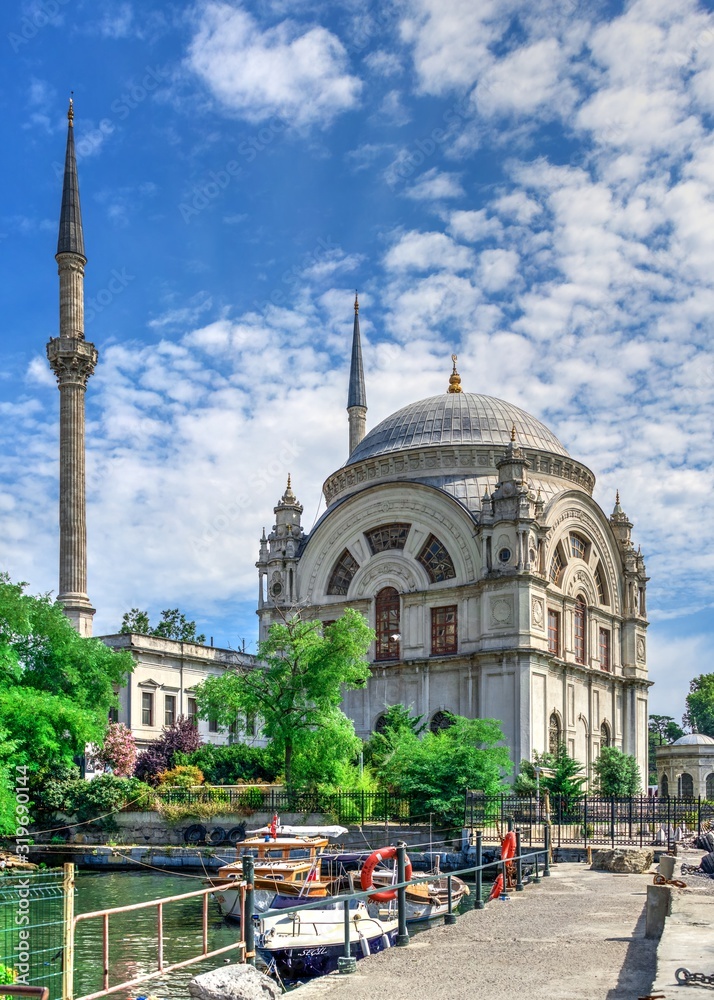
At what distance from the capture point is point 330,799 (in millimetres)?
36406

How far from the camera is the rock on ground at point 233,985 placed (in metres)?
11.1

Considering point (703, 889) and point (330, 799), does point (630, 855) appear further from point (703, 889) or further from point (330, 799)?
point (330, 799)

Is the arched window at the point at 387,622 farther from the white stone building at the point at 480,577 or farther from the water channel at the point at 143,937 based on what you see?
the water channel at the point at 143,937

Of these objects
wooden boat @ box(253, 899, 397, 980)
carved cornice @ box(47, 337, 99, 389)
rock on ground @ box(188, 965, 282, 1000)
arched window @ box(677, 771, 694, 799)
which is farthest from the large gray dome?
rock on ground @ box(188, 965, 282, 1000)

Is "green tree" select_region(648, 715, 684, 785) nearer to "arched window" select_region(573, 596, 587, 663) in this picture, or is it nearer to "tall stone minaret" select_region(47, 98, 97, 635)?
"arched window" select_region(573, 596, 587, 663)

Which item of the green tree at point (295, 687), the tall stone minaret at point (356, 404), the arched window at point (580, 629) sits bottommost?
the green tree at point (295, 687)

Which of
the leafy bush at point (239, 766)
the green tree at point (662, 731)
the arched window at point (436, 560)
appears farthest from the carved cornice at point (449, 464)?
the green tree at point (662, 731)

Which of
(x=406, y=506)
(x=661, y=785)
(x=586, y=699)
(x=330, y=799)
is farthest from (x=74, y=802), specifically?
(x=661, y=785)

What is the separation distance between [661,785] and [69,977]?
6977 centimetres

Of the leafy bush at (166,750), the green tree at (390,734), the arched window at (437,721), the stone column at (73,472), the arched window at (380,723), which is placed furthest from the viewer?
the arched window at (380,723)

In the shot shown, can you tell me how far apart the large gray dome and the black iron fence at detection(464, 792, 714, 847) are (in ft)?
69.9

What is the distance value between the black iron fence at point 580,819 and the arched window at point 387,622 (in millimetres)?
15390

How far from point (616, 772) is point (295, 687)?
16818mm

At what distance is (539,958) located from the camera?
1327cm
